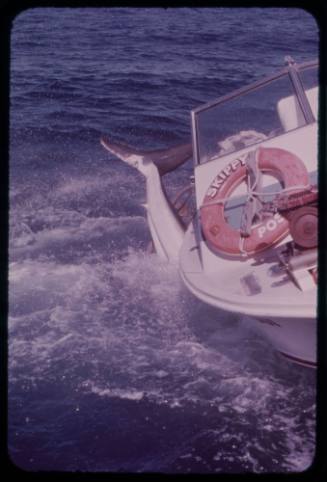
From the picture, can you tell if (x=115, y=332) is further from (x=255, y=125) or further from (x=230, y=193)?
(x=255, y=125)

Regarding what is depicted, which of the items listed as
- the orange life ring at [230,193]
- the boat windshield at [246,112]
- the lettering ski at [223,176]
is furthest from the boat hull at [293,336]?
the boat windshield at [246,112]

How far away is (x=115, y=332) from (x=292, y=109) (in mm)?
2272

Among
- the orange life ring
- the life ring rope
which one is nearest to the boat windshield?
the orange life ring

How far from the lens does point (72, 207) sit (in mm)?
6070

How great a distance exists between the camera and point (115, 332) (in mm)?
4164

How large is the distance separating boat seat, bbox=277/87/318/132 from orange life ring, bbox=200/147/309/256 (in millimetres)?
645

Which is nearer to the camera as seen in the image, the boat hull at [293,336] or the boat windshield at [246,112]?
the boat hull at [293,336]

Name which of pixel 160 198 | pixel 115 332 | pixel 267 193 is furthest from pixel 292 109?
pixel 115 332

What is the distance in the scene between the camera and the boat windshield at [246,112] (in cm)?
387

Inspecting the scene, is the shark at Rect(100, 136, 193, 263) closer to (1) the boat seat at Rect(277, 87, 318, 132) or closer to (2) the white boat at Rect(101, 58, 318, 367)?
(2) the white boat at Rect(101, 58, 318, 367)

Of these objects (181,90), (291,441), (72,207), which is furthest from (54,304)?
(181,90)

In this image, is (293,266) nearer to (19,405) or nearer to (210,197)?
(210,197)

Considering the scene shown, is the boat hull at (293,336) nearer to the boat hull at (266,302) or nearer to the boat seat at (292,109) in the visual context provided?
the boat hull at (266,302)

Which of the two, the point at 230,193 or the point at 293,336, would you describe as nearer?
the point at 293,336
